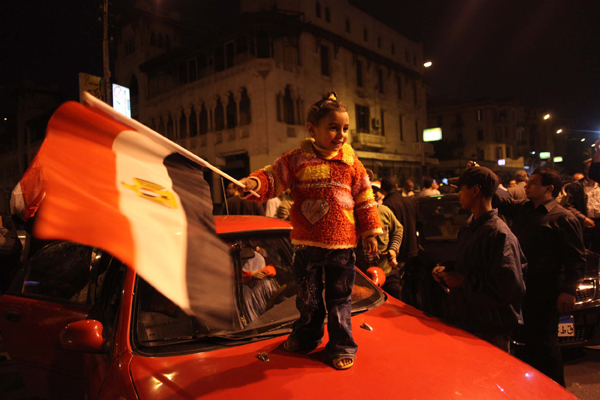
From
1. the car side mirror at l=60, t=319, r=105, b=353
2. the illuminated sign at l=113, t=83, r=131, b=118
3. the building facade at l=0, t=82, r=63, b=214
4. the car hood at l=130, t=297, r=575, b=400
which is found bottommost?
the car hood at l=130, t=297, r=575, b=400

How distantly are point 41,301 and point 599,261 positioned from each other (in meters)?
5.31

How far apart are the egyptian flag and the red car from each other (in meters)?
0.15

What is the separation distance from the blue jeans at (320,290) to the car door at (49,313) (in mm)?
1565

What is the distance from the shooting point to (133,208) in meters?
1.33

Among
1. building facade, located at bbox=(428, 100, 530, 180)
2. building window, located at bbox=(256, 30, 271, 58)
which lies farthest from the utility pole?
building facade, located at bbox=(428, 100, 530, 180)

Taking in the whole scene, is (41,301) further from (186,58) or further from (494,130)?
(494,130)

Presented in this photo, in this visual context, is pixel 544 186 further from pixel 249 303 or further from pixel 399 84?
pixel 399 84

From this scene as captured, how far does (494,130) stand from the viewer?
50.4 metres

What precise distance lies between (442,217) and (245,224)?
414 centimetres

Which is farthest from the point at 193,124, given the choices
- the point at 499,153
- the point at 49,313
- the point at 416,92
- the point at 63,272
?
the point at 499,153

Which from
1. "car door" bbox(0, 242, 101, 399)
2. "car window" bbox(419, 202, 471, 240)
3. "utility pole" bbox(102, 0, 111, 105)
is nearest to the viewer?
"car door" bbox(0, 242, 101, 399)

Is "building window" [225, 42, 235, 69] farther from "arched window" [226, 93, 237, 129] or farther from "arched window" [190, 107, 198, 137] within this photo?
"arched window" [190, 107, 198, 137]

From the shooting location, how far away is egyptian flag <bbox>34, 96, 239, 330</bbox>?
1.20 meters

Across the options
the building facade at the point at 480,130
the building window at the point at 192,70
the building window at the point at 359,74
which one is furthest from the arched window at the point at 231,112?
the building facade at the point at 480,130
